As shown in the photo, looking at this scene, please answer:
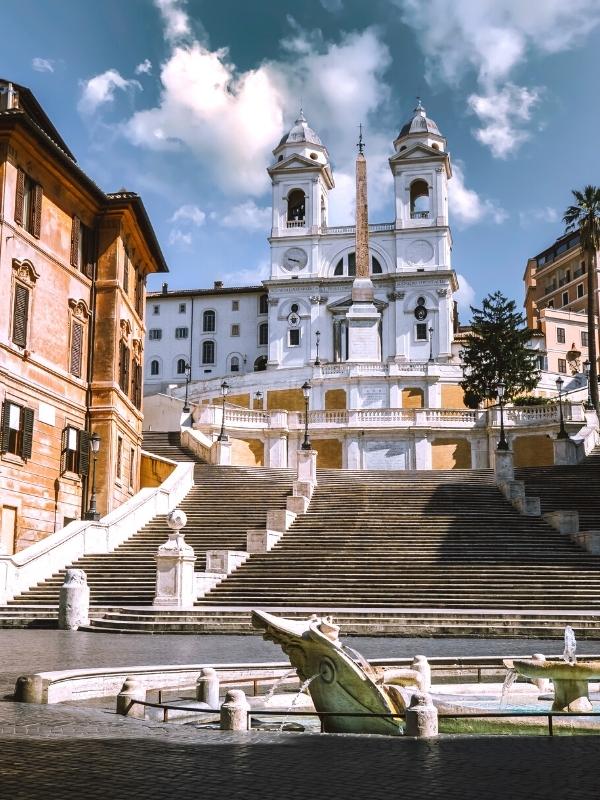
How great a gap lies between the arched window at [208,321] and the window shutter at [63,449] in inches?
2704

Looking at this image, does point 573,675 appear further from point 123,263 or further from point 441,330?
point 441,330

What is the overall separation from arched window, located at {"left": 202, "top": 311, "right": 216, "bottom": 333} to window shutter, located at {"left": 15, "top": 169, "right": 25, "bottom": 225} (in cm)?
6972

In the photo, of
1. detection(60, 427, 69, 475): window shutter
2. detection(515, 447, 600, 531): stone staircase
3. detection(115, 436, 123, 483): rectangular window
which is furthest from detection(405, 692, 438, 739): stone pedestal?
detection(115, 436, 123, 483): rectangular window

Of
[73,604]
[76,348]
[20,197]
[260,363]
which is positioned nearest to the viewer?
[73,604]

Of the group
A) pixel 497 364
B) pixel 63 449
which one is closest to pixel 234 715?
pixel 63 449

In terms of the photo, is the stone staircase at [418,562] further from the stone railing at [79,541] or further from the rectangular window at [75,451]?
the rectangular window at [75,451]

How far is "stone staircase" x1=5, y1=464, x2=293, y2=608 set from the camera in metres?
23.6

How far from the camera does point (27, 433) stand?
2823 cm

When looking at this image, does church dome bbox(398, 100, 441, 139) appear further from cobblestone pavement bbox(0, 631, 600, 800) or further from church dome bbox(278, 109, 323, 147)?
cobblestone pavement bbox(0, 631, 600, 800)

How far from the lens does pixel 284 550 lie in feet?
86.0

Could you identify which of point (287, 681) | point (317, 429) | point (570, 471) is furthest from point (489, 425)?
point (287, 681)

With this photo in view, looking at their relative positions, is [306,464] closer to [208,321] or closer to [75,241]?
[75,241]

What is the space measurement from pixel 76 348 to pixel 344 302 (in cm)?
5709

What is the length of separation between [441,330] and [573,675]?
7677 cm
